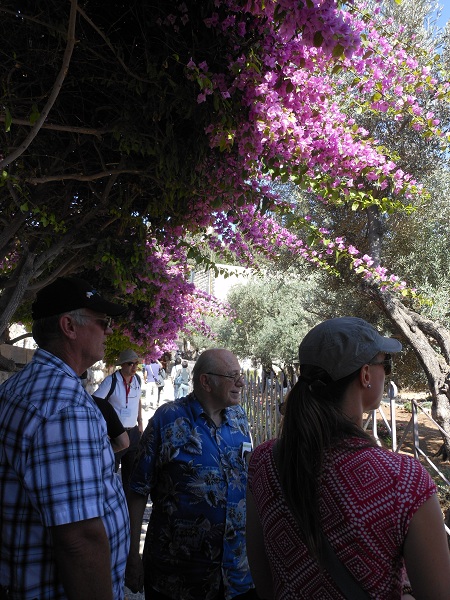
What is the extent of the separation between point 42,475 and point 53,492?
6 centimetres

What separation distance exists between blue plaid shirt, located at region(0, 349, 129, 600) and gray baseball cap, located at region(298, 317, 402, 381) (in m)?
0.68

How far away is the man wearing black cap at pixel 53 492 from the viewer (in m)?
1.58

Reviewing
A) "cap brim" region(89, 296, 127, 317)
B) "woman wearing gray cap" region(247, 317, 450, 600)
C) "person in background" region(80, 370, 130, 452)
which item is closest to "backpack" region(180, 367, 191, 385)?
"person in background" region(80, 370, 130, 452)

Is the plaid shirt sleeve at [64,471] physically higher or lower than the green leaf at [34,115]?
lower

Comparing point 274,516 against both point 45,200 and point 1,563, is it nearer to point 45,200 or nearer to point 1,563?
point 1,563

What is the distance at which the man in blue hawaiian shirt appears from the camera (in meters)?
2.54

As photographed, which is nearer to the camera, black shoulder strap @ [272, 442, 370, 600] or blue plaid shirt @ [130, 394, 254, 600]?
black shoulder strap @ [272, 442, 370, 600]

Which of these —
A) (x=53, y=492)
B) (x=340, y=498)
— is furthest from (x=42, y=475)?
(x=340, y=498)

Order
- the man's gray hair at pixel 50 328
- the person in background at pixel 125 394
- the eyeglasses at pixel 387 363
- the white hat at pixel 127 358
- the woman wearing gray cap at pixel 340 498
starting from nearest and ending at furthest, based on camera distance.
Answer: the woman wearing gray cap at pixel 340 498, the eyeglasses at pixel 387 363, the man's gray hair at pixel 50 328, the person in background at pixel 125 394, the white hat at pixel 127 358

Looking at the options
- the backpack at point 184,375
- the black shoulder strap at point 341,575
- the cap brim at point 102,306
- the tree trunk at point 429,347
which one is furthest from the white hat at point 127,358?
the backpack at point 184,375

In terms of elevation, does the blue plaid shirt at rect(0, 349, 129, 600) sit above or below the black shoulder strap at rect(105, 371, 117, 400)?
below

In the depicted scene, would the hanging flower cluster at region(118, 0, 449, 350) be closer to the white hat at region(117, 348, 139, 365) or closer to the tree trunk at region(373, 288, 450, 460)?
the white hat at region(117, 348, 139, 365)

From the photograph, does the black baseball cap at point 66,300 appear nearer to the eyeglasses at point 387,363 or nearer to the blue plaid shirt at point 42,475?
the blue plaid shirt at point 42,475

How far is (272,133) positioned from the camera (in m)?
4.16
